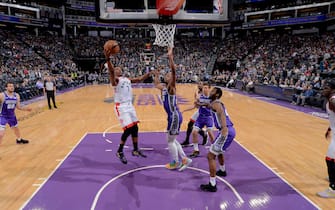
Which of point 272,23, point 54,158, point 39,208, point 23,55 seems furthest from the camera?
point 272,23

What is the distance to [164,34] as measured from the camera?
8953 mm

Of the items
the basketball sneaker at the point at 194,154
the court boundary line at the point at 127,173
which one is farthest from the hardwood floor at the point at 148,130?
the basketball sneaker at the point at 194,154

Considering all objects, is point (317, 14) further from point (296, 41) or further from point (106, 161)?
point (106, 161)

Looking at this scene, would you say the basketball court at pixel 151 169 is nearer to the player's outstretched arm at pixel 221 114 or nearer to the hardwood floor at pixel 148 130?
the hardwood floor at pixel 148 130

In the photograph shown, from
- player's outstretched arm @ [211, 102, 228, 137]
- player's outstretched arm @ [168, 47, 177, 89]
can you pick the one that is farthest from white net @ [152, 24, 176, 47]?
player's outstretched arm @ [211, 102, 228, 137]

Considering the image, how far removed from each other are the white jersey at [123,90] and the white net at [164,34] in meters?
3.03

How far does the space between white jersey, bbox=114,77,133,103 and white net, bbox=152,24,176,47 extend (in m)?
3.03

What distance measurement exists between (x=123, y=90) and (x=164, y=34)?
3789 mm

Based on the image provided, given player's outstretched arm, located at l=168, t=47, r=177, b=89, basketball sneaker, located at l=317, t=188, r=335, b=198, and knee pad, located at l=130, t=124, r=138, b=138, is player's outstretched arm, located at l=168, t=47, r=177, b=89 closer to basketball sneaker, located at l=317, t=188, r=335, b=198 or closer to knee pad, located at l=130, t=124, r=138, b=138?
knee pad, located at l=130, t=124, r=138, b=138

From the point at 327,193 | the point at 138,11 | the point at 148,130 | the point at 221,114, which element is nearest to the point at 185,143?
the point at 148,130

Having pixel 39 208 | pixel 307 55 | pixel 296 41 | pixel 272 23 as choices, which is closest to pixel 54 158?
pixel 39 208

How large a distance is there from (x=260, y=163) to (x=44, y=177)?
4.58 meters

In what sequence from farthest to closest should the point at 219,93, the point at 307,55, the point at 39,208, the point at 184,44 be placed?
the point at 184,44 < the point at 307,55 < the point at 219,93 < the point at 39,208

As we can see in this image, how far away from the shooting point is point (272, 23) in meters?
35.9
